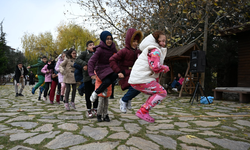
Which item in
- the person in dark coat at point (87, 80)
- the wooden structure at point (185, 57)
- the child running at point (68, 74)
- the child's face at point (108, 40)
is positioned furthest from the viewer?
the wooden structure at point (185, 57)

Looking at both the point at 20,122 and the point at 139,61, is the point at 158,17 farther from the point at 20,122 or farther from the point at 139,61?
the point at 20,122

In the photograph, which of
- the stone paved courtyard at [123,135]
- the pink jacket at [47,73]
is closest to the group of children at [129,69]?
the stone paved courtyard at [123,135]

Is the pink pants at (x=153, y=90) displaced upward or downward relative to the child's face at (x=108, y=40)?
downward

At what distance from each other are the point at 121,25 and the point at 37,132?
35.6ft

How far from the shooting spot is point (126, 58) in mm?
3809

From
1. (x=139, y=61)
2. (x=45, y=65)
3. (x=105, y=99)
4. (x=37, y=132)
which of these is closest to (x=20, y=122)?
(x=37, y=132)

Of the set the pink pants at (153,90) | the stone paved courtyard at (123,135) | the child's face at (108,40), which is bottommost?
the stone paved courtyard at (123,135)

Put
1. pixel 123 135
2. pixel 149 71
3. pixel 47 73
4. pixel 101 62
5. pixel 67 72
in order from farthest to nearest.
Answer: pixel 47 73
pixel 67 72
pixel 101 62
pixel 149 71
pixel 123 135

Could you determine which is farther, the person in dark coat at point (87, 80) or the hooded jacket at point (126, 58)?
the person in dark coat at point (87, 80)

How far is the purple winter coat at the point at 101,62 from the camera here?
148 inches

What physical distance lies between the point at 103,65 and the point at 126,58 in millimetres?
507

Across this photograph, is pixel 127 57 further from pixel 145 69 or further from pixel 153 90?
pixel 153 90

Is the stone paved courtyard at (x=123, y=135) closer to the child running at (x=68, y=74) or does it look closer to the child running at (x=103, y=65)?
the child running at (x=103, y=65)

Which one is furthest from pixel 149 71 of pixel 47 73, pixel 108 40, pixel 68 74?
pixel 47 73
